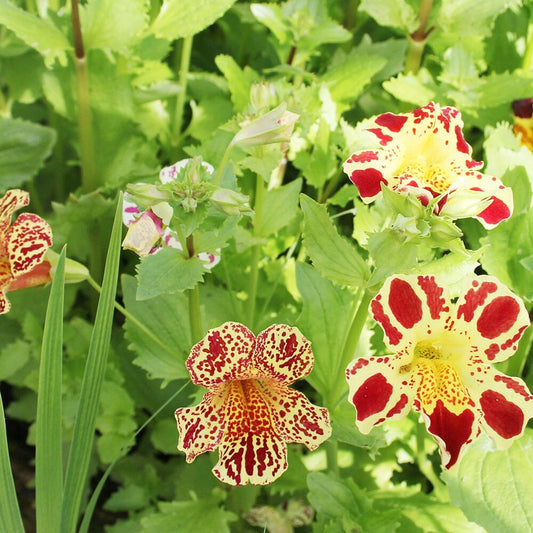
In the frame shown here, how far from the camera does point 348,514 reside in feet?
3.49

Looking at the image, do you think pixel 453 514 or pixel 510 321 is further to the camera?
pixel 453 514

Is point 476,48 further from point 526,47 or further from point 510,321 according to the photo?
point 510,321

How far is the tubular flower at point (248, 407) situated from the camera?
838 mm

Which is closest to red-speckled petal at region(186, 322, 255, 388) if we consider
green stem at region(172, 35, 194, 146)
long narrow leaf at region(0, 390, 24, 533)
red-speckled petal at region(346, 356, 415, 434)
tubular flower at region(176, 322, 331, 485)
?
tubular flower at region(176, 322, 331, 485)

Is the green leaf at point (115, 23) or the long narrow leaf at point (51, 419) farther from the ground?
the green leaf at point (115, 23)

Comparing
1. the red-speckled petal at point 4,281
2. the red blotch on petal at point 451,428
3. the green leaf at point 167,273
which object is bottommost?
the red-speckled petal at point 4,281

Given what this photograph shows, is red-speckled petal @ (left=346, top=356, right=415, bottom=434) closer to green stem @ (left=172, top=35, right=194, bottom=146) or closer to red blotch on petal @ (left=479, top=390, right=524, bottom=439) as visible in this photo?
red blotch on petal @ (left=479, top=390, right=524, bottom=439)

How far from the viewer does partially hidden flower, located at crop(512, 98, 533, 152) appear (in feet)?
4.58

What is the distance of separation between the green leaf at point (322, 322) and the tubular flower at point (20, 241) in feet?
1.32

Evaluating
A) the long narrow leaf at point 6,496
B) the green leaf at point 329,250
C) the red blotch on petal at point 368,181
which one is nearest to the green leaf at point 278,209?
the green leaf at point 329,250

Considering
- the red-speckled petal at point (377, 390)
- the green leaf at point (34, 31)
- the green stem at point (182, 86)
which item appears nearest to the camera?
the red-speckled petal at point (377, 390)

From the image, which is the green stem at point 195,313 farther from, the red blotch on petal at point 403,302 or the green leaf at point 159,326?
the red blotch on petal at point 403,302

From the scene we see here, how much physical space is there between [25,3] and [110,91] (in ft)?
1.30

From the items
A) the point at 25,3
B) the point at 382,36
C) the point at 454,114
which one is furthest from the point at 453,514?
the point at 25,3
